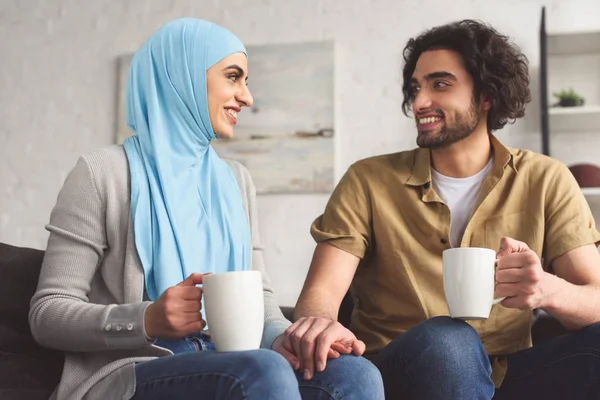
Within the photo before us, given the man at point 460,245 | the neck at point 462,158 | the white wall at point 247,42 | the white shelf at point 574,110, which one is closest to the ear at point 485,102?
the man at point 460,245

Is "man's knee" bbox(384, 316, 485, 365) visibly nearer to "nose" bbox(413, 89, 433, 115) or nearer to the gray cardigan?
the gray cardigan

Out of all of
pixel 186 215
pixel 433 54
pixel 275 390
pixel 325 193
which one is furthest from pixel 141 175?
pixel 325 193

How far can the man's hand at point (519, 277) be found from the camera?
126cm

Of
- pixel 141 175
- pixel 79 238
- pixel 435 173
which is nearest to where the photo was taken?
pixel 79 238

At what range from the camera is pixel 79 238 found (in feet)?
4.06

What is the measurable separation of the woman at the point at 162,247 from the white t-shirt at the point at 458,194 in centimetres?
43

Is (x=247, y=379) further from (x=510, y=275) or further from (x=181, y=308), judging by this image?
(x=510, y=275)

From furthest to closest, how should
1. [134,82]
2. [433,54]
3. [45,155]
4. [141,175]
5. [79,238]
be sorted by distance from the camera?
[45,155], [433,54], [134,82], [141,175], [79,238]

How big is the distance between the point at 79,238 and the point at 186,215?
214 mm

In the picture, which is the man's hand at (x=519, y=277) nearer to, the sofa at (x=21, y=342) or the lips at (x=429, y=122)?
the lips at (x=429, y=122)

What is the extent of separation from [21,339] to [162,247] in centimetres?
37

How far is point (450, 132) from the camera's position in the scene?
1.80m

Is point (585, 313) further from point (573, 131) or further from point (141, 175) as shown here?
point (573, 131)

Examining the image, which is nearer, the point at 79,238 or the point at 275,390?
the point at 275,390
